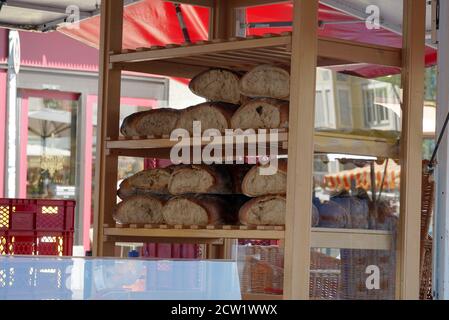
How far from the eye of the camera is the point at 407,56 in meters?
3.28

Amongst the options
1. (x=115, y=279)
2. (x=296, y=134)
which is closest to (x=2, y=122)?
(x=296, y=134)

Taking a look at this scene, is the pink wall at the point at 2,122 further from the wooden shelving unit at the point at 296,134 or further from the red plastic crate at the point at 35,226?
the wooden shelving unit at the point at 296,134

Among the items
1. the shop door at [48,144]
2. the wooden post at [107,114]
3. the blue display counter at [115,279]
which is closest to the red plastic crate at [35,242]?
the wooden post at [107,114]

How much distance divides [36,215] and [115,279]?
3334mm

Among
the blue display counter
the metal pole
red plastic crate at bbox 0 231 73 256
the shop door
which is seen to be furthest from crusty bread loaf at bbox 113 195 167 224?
the shop door

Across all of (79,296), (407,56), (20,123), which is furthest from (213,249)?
(20,123)

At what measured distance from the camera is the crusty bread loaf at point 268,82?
3.18 meters

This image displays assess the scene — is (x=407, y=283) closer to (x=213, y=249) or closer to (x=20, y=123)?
(x=213, y=249)

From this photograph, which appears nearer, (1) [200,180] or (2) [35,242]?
(1) [200,180]

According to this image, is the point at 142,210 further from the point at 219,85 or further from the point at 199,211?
the point at 219,85

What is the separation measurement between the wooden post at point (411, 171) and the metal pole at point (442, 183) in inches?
11.9

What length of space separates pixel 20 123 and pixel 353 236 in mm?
6782

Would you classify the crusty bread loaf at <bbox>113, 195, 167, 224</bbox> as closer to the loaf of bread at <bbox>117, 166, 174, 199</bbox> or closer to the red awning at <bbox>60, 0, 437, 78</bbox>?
the loaf of bread at <bbox>117, 166, 174, 199</bbox>

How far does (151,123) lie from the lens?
11.8ft
